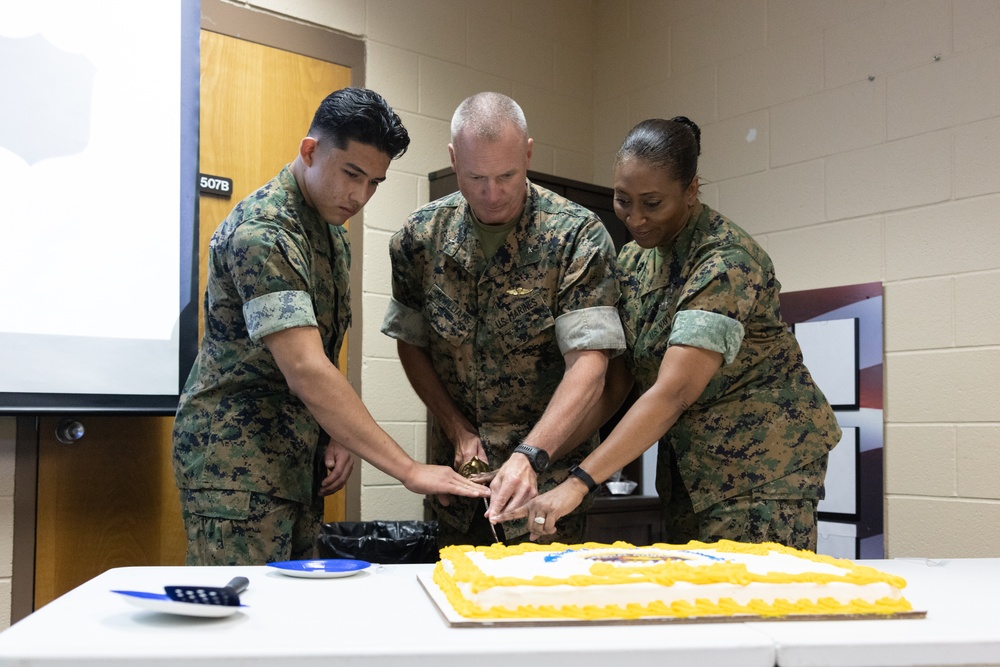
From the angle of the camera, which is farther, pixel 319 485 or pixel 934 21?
pixel 934 21

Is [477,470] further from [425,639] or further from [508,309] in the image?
[425,639]

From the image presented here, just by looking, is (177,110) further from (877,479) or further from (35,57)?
(877,479)

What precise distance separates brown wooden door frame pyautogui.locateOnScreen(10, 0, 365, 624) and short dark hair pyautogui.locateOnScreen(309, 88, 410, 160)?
114 centimetres

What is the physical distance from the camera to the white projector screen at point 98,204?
7.68 feet

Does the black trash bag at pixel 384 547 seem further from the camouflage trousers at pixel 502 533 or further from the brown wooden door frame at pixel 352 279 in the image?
the brown wooden door frame at pixel 352 279

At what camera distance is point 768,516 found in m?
1.93

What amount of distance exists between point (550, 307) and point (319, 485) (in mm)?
632

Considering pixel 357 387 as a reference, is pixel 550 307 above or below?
above

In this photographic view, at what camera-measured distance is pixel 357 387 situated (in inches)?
124

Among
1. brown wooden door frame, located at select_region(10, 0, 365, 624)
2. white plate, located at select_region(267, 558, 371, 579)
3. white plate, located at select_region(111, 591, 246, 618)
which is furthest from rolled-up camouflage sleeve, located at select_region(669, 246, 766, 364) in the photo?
brown wooden door frame, located at select_region(10, 0, 365, 624)

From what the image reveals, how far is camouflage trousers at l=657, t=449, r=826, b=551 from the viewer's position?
1.93m

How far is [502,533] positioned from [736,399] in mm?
583

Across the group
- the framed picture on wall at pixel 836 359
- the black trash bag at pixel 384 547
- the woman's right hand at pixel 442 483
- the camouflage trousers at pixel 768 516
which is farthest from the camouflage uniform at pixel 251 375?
the framed picture on wall at pixel 836 359

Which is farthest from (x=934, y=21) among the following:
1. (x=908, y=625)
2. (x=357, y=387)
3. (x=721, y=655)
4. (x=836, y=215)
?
(x=721, y=655)
